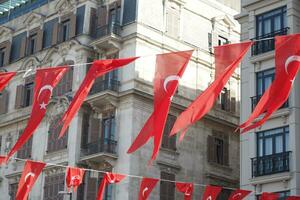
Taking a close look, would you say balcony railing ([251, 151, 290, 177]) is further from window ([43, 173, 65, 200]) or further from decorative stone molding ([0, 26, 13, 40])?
decorative stone molding ([0, 26, 13, 40])

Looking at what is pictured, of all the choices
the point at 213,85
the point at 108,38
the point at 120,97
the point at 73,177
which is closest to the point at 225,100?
the point at 120,97

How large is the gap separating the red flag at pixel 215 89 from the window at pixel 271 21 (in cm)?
1488

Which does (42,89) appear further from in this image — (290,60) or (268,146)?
(268,146)

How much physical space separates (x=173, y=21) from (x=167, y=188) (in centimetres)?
1149

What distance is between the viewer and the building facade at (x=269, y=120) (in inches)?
1384

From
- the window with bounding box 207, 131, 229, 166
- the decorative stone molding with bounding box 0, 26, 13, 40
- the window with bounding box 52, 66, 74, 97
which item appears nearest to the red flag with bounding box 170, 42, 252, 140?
the window with bounding box 207, 131, 229, 166

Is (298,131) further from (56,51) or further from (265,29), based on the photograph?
(56,51)

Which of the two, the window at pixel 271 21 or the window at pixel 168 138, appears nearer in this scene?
the window at pixel 271 21

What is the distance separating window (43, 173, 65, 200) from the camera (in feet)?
151

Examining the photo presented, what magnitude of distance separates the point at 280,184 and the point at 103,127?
14.3m

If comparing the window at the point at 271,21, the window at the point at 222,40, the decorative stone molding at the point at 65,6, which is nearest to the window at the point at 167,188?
the window at the point at 222,40

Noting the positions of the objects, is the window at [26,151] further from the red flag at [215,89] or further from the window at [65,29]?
the red flag at [215,89]

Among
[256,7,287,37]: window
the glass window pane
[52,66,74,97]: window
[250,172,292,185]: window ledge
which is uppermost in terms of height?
[256,7,287,37]: window

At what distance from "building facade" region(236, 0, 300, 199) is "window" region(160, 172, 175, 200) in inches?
329
